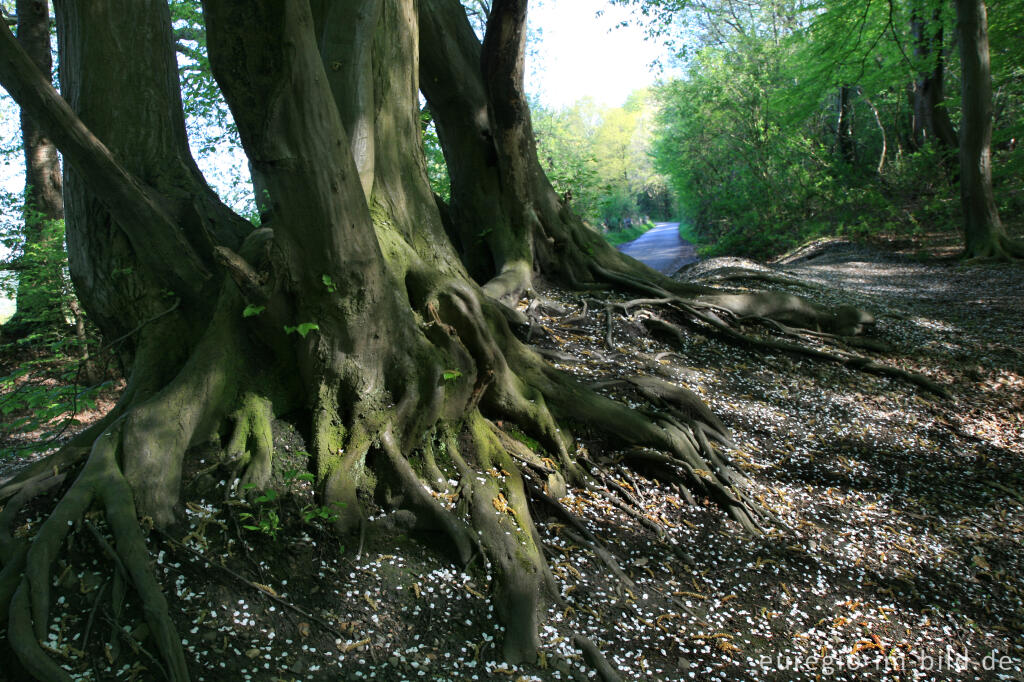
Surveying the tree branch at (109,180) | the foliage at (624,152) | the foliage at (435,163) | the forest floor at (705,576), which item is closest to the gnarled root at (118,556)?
the forest floor at (705,576)

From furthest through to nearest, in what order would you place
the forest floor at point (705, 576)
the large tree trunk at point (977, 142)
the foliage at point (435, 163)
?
the foliage at point (435, 163) < the large tree trunk at point (977, 142) < the forest floor at point (705, 576)

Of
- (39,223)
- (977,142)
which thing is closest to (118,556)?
(39,223)

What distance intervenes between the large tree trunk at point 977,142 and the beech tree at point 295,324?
38.9 ft

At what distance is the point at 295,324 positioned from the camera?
165 inches

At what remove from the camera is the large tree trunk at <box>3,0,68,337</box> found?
9.33 meters

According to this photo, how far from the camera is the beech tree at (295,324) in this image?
137 inches

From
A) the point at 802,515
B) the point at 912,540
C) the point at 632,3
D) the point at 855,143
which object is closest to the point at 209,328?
the point at 802,515

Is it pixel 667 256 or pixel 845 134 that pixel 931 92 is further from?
pixel 667 256

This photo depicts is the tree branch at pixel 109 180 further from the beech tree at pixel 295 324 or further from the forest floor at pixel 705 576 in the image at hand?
the forest floor at pixel 705 576

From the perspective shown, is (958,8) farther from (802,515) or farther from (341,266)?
(341,266)

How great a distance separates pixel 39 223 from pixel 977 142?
18088 mm

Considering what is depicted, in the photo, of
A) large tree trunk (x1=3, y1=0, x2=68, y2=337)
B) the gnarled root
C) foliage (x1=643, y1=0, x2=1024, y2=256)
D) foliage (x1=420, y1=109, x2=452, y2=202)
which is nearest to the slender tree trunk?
foliage (x1=643, y1=0, x2=1024, y2=256)

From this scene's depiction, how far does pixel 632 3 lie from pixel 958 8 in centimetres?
699

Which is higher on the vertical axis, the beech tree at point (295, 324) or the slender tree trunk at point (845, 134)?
the slender tree trunk at point (845, 134)
